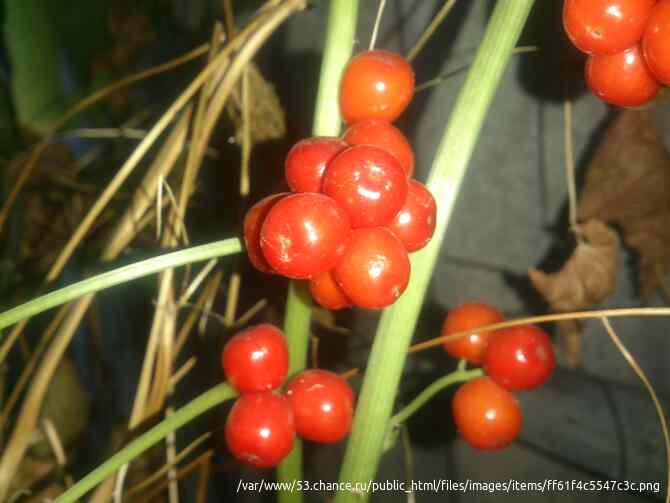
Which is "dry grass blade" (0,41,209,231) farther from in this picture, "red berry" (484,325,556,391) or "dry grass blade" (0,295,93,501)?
"red berry" (484,325,556,391)

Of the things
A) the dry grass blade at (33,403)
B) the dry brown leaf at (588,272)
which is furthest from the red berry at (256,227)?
the dry brown leaf at (588,272)

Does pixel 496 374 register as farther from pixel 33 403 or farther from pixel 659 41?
pixel 33 403

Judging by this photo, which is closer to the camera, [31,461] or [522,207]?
[522,207]

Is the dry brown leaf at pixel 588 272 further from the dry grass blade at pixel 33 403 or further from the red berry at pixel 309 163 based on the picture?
the dry grass blade at pixel 33 403

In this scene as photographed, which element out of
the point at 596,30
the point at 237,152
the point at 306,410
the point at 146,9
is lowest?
the point at 306,410

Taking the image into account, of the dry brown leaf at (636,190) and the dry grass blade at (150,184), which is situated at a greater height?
the dry brown leaf at (636,190)

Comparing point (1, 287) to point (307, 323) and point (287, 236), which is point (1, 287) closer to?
point (307, 323)

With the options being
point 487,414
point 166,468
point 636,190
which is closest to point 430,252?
point 487,414

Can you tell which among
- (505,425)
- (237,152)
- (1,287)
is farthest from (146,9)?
(505,425)

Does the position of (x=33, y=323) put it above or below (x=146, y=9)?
below
